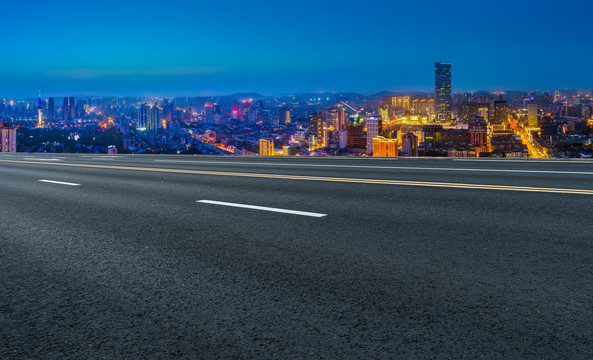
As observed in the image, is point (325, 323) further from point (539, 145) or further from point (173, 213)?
point (539, 145)

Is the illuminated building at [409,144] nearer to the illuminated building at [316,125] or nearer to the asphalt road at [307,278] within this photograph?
the asphalt road at [307,278]

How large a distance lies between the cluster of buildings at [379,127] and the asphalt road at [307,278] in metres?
14.1

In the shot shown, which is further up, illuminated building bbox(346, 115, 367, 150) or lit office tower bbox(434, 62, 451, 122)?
lit office tower bbox(434, 62, 451, 122)

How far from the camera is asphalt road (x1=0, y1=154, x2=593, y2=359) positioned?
113 inches

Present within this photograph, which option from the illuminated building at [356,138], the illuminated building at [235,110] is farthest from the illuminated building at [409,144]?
the illuminated building at [235,110]

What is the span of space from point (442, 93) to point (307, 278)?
152968 millimetres

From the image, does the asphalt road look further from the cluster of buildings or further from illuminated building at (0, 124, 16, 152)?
illuminated building at (0, 124, 16, 152)

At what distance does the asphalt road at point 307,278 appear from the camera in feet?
9.41

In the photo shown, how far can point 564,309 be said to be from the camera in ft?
10.6

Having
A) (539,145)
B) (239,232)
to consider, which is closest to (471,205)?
(239,232)

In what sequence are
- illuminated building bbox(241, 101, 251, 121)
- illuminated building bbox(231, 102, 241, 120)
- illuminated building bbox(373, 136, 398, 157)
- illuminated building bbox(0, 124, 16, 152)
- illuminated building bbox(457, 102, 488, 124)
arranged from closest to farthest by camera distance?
illuminated building bbox(373, 136, 398, 157), illuminated building bbox(0, 124, 16, 152), illuminated building bbox(457, 102, 488, 124), illuminated building bbox(241, 101, 251, 121), illuminated building bbox(231, 102, 241, 120)

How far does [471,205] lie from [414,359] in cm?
508

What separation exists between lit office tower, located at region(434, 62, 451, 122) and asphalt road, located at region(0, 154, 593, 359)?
9616cm

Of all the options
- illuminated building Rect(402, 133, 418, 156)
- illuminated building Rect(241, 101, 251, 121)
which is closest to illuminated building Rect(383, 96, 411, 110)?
illuminated building Rect(241, 101, 251, 121)
